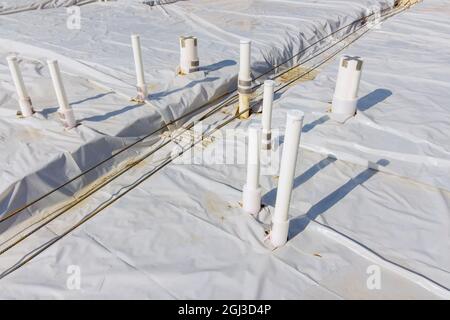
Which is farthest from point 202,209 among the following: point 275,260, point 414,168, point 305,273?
point 414,168

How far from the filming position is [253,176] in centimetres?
243

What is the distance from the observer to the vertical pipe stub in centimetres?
343

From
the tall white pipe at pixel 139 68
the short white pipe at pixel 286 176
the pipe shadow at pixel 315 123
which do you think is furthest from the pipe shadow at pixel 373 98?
the tall white pipe at pixel 139 68

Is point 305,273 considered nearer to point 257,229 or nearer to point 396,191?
point 257,229

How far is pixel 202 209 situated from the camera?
2768mm

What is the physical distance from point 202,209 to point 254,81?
2947mm

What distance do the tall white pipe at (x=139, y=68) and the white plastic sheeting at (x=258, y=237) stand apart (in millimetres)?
1047

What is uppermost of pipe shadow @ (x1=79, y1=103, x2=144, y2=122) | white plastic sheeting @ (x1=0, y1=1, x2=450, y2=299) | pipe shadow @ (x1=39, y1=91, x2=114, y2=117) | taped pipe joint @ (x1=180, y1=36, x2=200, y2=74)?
taped pipe joint @ (x1=180, y1=36, x2=200, y2=74)

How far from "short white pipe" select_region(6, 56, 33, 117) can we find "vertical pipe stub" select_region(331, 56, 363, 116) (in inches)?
134

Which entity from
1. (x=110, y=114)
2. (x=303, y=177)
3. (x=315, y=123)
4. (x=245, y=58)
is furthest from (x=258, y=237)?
(x=110, y=114)

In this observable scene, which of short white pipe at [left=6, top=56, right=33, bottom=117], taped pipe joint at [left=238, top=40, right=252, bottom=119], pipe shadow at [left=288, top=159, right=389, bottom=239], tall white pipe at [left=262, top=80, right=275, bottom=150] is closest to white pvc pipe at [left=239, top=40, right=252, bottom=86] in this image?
taped pipe joint at [left=238, top=40, right=252, bottom=119]

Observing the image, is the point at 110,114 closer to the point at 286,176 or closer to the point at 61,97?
the point at 61,97

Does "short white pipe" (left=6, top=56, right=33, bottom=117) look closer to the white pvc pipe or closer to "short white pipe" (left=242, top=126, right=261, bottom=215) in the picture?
the white pvc pipe

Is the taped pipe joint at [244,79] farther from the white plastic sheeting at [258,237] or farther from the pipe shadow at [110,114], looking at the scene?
the pipe shadow at [110,114]
